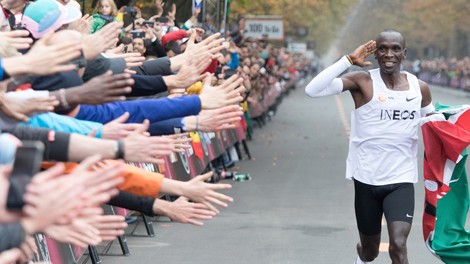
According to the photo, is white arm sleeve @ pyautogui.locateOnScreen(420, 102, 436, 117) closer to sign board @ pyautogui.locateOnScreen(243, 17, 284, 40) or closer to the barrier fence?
the barrier fence

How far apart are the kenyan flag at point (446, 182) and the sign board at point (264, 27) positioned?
35.0 meters

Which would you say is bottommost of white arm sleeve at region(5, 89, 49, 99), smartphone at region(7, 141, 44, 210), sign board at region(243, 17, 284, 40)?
sign board at region(243, 17, 284, 40)

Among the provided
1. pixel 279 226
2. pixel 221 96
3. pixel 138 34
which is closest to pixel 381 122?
pixel 221 96

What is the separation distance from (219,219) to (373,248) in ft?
15.5

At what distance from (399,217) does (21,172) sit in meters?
4.77

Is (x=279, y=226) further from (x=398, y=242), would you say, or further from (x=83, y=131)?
(x=83, y=131)

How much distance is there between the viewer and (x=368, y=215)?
9008 millimetres

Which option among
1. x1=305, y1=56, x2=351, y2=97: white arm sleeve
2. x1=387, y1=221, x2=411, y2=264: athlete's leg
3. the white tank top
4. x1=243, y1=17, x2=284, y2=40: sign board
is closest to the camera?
x1=387, y1=221, x2=411, y2=264: athlete's leg

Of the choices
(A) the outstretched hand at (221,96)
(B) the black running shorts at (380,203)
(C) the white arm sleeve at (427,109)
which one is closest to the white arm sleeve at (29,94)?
(A) the outstretched hand at (221,96)

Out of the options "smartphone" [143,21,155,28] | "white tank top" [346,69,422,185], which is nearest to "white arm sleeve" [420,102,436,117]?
"white tank top" [346,69,422,185]

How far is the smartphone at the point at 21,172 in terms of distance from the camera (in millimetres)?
4254

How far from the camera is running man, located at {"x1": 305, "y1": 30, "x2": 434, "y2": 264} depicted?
8.95 meters

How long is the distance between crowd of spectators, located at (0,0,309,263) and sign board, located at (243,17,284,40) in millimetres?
36276

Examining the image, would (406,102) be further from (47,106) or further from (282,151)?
(282,151)
